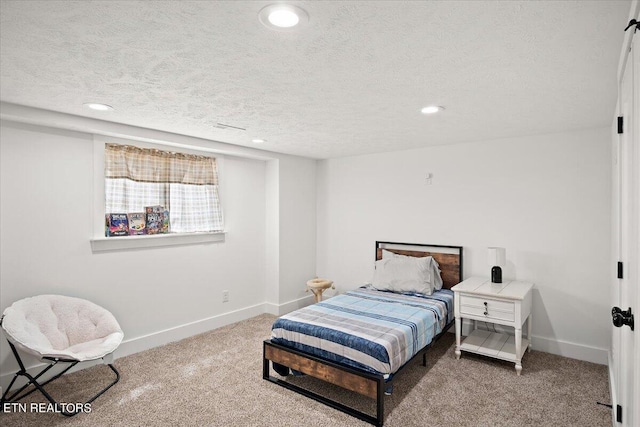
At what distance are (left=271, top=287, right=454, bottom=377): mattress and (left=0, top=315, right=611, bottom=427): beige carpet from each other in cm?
30

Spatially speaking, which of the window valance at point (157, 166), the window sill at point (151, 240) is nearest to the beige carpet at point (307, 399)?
the window sill at point (151, 240)

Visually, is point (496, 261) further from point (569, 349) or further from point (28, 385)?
point (28, 385)

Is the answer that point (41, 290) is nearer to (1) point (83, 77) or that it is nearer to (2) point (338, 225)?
(1) point (83, 77)

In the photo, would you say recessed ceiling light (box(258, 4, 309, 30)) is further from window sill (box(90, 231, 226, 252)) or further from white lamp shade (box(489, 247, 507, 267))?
white lamp shade (box(489, 247, 507, 267))

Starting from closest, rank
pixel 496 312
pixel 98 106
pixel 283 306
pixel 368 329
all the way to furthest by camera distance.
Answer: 1. pixel 98 106
2. pixel 368 329
3. pixel 496 312
4. pixel 283 306

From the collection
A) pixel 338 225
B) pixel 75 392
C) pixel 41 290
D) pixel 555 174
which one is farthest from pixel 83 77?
pixel 555 174

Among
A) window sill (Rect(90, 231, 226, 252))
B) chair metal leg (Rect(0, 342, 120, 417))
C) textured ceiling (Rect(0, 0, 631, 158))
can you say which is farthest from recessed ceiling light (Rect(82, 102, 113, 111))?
chair metal leg (Rect(0, 342, 120, 417))

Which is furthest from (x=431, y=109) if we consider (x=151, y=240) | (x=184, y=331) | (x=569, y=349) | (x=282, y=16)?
(x=184, y=331)

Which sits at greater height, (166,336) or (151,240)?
(151,240)

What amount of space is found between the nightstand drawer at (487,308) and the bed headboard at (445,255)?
2.41 feet

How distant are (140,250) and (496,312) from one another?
364 cm

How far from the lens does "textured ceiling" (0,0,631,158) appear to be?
4.69 feet

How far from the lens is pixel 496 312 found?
3355mm

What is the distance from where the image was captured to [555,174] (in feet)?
12.1
